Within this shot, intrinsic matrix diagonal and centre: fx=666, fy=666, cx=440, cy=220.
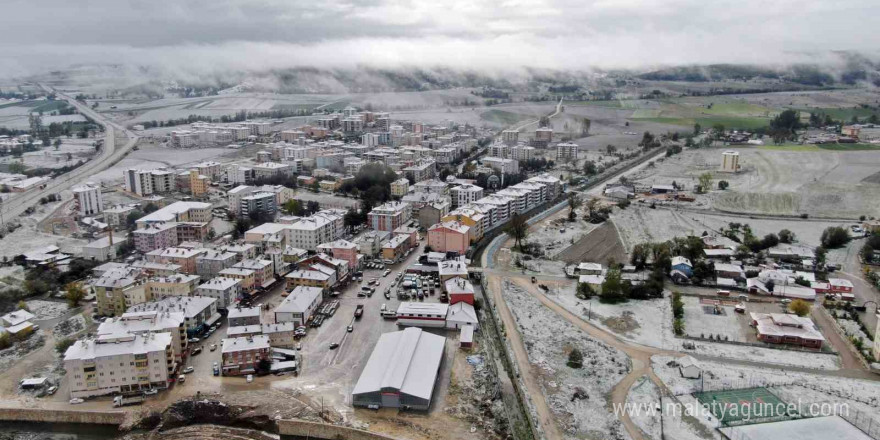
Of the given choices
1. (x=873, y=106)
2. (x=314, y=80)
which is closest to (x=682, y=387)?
(x=873, y=106)

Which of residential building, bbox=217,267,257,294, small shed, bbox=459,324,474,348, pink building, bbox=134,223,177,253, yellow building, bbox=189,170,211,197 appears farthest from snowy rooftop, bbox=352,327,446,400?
yellow building, bbox=189,170,211,197

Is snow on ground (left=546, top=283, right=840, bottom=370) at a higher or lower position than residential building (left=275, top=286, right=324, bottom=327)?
lower

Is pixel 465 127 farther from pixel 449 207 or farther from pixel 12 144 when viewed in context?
pixel 12 144

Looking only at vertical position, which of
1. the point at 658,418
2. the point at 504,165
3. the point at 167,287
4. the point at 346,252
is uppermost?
the point at 504,165

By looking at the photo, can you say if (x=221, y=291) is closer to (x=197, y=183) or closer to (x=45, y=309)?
(x=45, y=309)

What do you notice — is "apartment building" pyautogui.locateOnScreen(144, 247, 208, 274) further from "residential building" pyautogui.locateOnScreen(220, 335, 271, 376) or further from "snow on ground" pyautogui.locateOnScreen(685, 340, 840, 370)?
"snow on ground" pyautogui.locateOnScreen(685, 340, 840, 370)

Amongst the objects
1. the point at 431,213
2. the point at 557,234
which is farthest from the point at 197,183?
the point at 557,234
